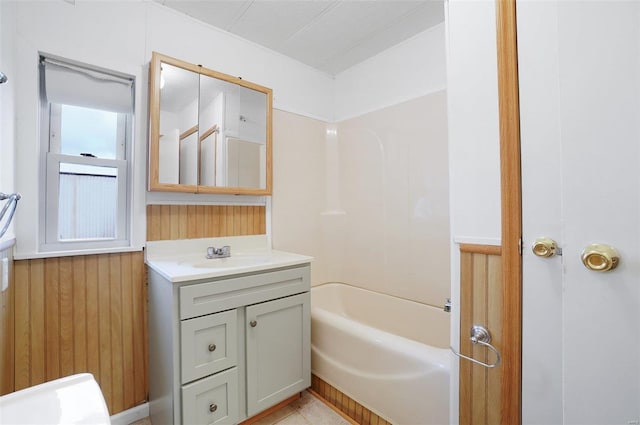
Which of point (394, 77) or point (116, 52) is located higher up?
point (394, 77)

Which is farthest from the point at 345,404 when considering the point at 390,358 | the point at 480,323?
the point at 480,323

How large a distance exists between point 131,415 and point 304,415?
94 centimetres

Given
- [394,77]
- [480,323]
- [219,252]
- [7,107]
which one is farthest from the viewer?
[394,77]

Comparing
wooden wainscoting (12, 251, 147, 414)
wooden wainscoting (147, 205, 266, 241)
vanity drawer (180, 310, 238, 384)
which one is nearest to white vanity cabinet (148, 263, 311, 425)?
vanity drawer (180, 310, 238, 384)

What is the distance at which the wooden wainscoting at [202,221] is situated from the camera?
1623mm

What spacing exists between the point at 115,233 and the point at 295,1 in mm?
1669

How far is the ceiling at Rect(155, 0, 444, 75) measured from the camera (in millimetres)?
1641

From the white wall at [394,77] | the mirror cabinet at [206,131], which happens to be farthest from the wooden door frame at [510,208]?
the mirror cabinet at [206,131]

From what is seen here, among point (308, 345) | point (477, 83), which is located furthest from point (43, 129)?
point (477, 83)

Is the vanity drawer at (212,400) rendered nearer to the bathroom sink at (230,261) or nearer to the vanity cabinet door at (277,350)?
the vanity cabinet door at (277,350)

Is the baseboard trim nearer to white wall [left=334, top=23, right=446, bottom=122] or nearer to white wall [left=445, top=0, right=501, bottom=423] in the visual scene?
white wall [left=445, top=0, right=501, bottom=423]

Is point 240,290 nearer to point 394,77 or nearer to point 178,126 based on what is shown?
point 178,126

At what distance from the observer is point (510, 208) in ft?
2.63

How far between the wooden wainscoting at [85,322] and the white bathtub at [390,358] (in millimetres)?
1025
